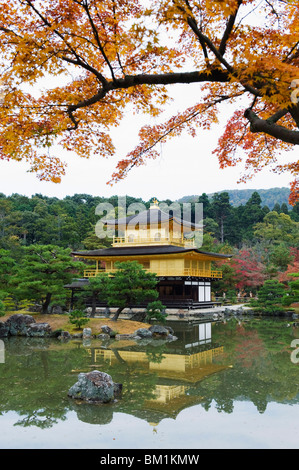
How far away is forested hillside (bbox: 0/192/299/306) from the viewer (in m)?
15.0

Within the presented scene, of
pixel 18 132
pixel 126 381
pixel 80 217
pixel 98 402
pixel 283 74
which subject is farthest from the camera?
pixel 80 217

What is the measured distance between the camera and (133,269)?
1484cm

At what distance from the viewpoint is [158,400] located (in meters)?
5.64

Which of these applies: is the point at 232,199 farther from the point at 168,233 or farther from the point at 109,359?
the point at 109,359

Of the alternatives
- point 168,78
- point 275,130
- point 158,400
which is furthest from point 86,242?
point 275,130

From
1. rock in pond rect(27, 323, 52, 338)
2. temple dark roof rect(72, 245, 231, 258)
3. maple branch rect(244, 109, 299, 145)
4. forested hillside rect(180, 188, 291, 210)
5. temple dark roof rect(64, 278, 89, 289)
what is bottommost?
rock in pond rect(27, 323, 52, 338)

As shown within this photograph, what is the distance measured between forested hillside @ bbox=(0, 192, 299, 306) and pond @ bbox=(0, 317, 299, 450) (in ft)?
15.5

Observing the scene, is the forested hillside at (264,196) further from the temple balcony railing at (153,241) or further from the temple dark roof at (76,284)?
the temple dark roof at (76,284)

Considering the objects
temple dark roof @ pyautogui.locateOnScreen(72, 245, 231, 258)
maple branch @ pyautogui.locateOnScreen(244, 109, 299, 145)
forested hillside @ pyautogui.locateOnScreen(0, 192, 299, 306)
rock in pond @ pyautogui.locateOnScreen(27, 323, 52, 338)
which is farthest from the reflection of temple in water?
temple dark roof @ pyautogui.locateOnScreen(72, 245, 231, 258)

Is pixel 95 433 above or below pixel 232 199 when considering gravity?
below

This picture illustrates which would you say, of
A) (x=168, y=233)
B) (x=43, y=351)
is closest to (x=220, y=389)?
(x=43, y=351)

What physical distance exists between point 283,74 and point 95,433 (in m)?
4.35

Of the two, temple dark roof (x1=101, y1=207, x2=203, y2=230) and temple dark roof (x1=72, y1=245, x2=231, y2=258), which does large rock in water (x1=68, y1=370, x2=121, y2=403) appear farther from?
temple dark roof (x1=101, y1=207, x2=203, y2=230)

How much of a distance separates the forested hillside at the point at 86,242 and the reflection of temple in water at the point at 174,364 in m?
4.83
